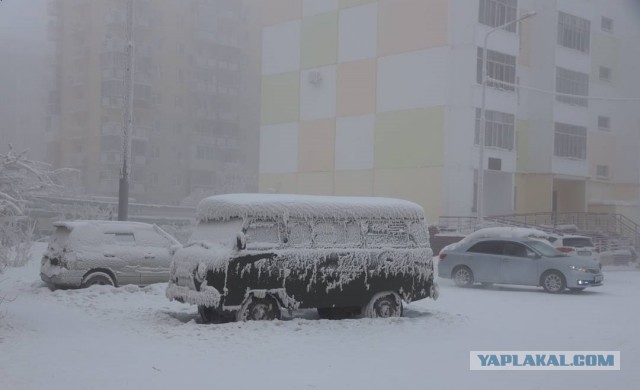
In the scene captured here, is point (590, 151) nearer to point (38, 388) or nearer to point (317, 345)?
point (317, 345)

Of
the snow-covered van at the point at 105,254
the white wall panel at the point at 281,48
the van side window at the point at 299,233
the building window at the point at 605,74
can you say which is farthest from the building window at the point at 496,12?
the van side window at the point at 299,233

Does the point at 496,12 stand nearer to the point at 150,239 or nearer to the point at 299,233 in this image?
the point at 150,239

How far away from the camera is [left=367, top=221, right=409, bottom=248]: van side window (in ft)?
44.8

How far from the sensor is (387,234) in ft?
45.5

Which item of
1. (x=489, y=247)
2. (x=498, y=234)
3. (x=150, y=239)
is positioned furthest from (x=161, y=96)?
(x=150, y=239)

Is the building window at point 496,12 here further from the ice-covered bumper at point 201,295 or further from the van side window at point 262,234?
the ice-covered bumper at point 201,295

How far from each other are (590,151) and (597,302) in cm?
3502

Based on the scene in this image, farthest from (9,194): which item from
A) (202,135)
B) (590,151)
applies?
(202,135)

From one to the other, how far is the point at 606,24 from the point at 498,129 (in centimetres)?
1545

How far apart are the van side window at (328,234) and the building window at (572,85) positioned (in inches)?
1460

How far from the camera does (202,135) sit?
73.4 m

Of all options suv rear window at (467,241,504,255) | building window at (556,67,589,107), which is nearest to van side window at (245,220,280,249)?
suv rear window at (467,241,504,255)

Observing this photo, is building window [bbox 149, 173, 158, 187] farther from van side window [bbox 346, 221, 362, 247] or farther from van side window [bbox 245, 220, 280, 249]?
van side window [bbox 245, 220, 280, 249]

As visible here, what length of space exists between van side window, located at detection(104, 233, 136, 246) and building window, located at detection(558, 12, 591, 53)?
36.9 meters
